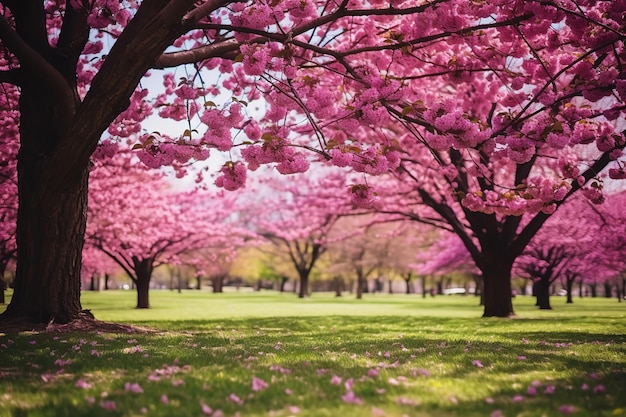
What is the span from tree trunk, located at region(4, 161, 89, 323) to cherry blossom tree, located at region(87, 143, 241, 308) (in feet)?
26.9

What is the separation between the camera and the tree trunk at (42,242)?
870 centimetres

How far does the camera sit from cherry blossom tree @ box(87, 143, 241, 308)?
737 inches

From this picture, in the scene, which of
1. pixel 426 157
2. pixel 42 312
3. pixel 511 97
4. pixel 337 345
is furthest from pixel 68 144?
pixel 426 157

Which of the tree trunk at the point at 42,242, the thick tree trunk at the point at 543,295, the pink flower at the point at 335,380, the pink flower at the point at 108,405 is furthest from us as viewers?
the thick tree trunk at the point at 543,295

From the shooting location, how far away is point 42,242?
875 centimetres

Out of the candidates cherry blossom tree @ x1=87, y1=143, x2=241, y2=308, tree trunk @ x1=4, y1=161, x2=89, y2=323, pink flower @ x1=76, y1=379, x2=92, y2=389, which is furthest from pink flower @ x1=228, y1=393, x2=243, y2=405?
cherry blossom tree @ x1=87, y1=143, x2=241, y2=308

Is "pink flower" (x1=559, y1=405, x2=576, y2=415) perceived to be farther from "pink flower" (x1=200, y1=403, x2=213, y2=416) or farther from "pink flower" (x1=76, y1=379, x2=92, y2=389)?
"pink flower" (x1=76, y1=379, x2=92, y2=389)

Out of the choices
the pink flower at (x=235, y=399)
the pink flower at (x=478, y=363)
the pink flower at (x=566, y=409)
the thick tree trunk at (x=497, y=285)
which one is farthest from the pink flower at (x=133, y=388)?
the thick tree trunk at (x=497, y=285)

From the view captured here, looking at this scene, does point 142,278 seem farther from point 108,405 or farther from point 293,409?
point 293,409

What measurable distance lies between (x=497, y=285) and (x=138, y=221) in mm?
14922

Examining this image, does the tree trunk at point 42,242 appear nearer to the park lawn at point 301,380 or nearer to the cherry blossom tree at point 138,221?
the park lawn at point 301,380

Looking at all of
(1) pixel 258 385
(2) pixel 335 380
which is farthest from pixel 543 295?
(1) pixel 258 385

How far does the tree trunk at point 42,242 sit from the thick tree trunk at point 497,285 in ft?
45.3

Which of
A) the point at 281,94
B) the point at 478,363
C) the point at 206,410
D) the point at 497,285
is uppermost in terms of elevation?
the point at 281,94
